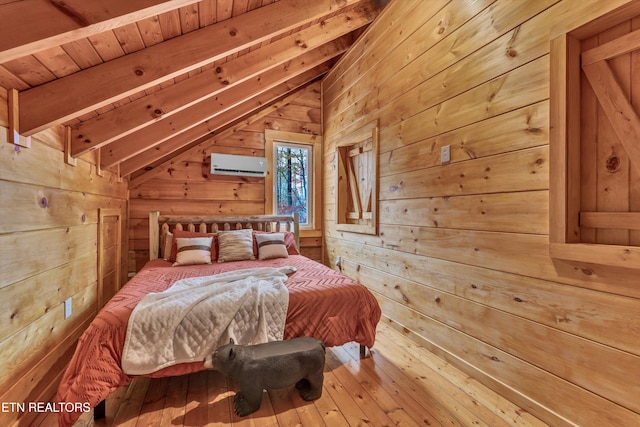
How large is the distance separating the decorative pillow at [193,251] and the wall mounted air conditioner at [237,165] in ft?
3.43

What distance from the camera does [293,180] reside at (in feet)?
13.6

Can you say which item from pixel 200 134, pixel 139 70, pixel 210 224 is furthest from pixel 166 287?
pixel 200 134

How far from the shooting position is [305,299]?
1.82 meters

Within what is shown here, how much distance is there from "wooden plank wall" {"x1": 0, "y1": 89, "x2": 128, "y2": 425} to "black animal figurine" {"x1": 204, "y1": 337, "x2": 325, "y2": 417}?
0.84 meters

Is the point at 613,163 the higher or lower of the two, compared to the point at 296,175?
lower

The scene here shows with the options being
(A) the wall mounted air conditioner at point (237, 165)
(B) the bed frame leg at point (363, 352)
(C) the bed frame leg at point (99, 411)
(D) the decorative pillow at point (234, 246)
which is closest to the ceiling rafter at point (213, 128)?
(A) the wall mounted air conditioner at point (237, 165)

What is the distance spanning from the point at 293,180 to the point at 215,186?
1077 mm

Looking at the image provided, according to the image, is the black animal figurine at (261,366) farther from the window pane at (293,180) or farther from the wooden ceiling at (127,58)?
the window pane at (293,180)

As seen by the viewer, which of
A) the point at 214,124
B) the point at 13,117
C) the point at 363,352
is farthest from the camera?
the point at 214,124

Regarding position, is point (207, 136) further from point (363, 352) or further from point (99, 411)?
point (363, 352)

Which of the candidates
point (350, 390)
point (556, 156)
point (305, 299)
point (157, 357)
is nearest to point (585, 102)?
point (556, 156)

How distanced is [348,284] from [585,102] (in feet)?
5.31

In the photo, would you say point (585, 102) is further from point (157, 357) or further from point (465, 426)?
point (157, 357)

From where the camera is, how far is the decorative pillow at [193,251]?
275 centimetres
